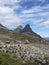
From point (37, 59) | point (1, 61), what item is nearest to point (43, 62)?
point (37, 59)

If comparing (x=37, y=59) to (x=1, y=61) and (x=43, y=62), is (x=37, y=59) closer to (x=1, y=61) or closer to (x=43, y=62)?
(x=43, y=62)

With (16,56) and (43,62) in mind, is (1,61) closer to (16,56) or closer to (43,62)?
(16,56)

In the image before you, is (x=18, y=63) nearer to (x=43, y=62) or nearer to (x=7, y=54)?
(x=7, y=54)

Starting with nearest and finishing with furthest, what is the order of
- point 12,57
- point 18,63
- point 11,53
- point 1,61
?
1. point 1,61
2. point 18,63
3. point 12,57
4. point 11,53

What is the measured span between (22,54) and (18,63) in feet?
34.7

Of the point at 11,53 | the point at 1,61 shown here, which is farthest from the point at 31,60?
the point at 1,61

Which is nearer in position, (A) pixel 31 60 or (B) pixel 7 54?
(B) pixel 7 54

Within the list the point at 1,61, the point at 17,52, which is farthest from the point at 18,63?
the point at 17,52

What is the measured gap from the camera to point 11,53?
58625mm

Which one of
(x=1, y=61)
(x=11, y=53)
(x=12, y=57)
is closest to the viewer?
(x=1, y=61)

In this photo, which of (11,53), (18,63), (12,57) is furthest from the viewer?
(11,53)

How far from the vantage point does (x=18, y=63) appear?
50.7 metres

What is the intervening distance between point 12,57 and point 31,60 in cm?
633

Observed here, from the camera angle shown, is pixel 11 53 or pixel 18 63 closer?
pixel 18 63
